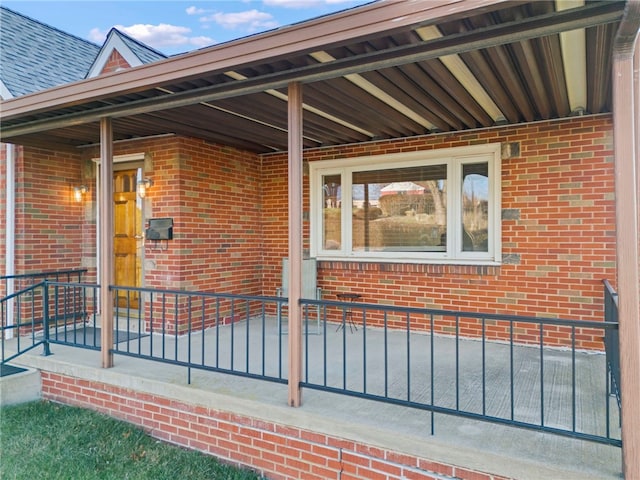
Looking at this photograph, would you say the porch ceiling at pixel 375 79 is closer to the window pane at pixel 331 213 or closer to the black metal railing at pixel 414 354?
the window pane at pixel 331 213

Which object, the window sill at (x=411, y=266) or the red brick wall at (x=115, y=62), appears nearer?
the window sill at (x=411, y=266)

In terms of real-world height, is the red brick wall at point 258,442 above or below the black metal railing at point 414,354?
below

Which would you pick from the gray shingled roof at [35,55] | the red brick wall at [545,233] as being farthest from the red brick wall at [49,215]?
the red brick wall at [545,233]

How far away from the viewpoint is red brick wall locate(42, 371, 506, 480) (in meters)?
2.56

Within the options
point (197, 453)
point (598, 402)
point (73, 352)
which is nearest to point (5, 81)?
point (73, 352)

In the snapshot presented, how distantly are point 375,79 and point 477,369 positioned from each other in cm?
250

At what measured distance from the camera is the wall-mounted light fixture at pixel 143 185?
5.27 metres

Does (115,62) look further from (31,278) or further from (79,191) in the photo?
(31,278)

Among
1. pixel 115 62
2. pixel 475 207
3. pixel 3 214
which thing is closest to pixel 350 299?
pixel 475 207

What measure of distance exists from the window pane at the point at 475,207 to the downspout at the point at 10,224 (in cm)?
520

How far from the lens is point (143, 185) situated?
207 inches

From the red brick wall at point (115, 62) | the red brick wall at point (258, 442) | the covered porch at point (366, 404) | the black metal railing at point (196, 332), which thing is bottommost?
the red brick wall at point (258, 442)

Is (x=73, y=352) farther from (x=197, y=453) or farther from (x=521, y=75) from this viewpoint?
(x=521, y=75)

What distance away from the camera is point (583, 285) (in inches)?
172
